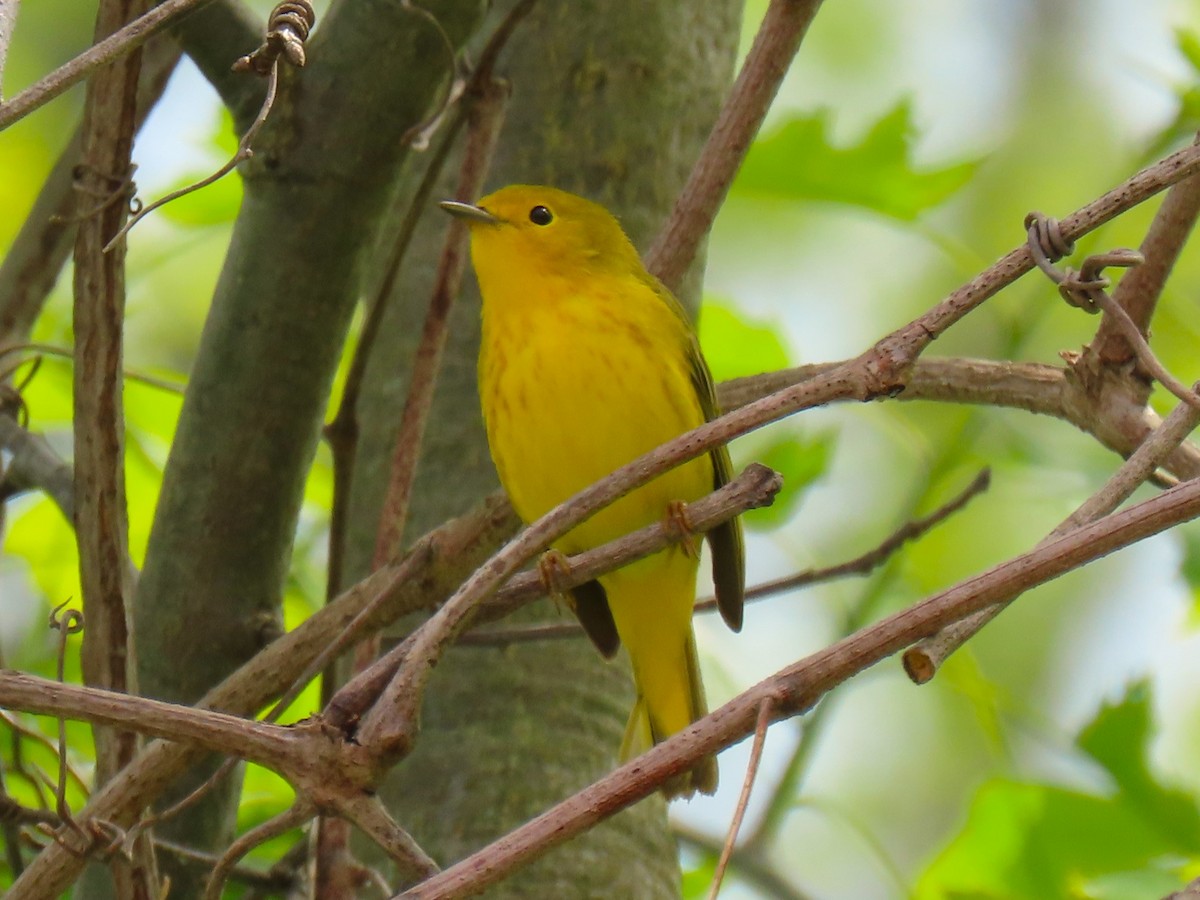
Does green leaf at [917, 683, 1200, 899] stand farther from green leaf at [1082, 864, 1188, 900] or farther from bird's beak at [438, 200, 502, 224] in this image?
bird's beak at [438, 200, 502, 224]

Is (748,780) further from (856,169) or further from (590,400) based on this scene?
(856,169)

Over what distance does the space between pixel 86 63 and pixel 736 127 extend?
111 cm

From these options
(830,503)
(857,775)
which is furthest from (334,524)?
(857,775)

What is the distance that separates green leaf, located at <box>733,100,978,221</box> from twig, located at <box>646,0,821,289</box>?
945 millimetres

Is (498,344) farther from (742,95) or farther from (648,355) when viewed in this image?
(742,95)

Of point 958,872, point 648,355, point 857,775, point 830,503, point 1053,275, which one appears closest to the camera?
point 1053,275

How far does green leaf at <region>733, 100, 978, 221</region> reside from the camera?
337 centimetres

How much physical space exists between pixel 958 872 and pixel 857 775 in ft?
19.9

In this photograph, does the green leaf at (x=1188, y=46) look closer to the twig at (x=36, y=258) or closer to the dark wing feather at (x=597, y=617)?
the dark wing feather at (x=597, y=617)

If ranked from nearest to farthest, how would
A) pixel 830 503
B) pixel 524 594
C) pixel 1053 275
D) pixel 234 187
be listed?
pixel 1053 275, pixel 524 594, pixel 234 187, pixel 830 503

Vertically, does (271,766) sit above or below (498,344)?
below

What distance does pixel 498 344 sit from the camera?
3201 mm

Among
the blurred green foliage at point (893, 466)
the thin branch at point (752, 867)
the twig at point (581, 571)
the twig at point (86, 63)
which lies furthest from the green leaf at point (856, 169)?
the twig at point (86, 63)

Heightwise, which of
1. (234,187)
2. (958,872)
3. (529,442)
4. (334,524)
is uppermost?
(234,187)
